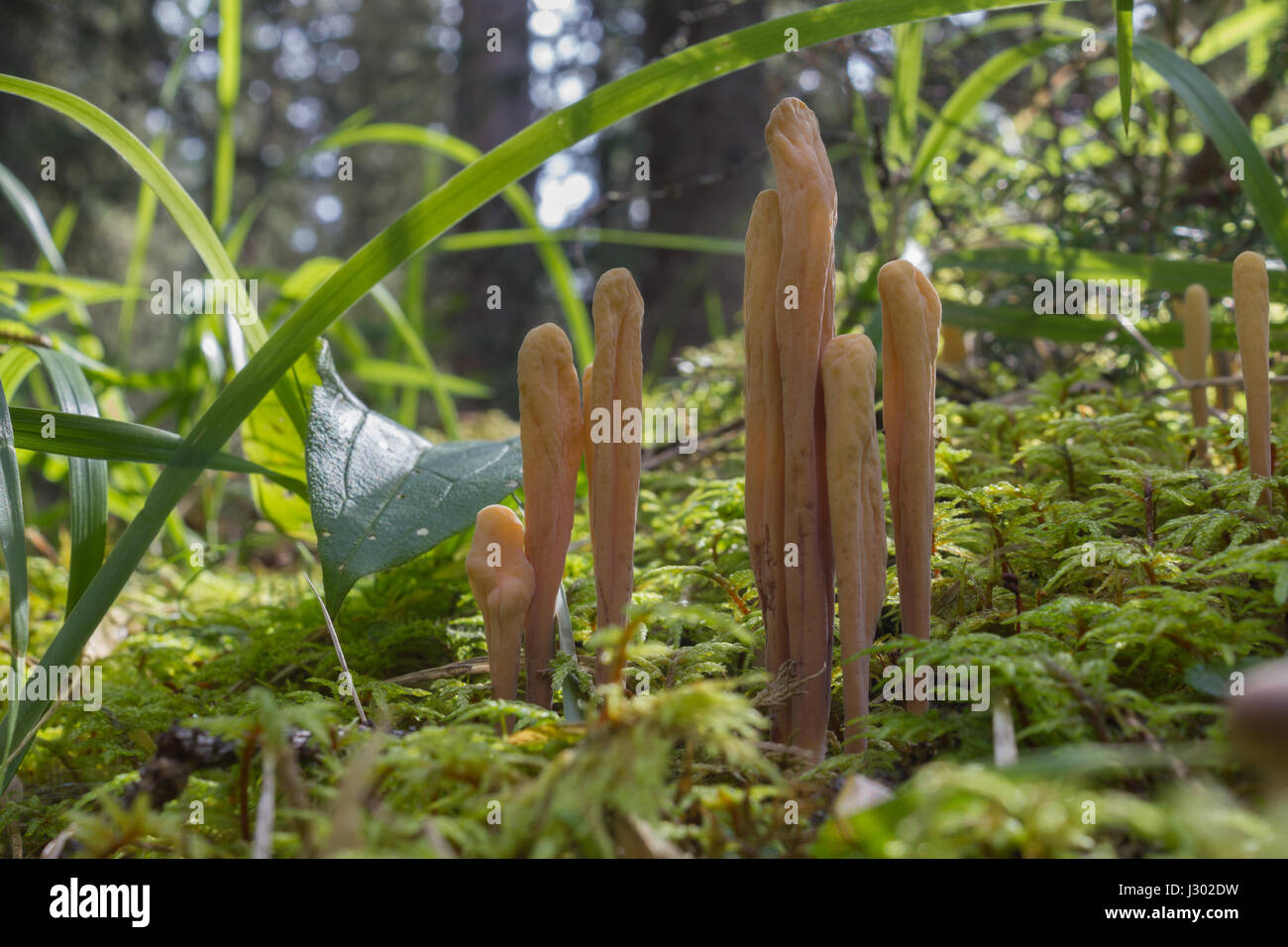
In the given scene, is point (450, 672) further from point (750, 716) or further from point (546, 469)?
point (750, 716)

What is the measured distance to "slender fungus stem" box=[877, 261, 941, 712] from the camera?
1.01m

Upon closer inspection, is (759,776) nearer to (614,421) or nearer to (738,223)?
(614,421)

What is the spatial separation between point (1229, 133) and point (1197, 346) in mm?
358

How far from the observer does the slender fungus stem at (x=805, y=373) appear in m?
1.01

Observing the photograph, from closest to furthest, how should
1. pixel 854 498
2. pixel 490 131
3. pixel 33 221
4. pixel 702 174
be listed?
pixel 854 498 → pixel 33 221 → pixel 702 174 → pixel 490 131

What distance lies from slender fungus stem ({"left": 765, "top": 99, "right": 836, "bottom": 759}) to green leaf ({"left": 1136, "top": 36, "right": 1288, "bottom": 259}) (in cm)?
88

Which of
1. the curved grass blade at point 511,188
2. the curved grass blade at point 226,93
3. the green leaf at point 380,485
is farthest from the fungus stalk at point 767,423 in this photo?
the curved grass blade at point 226,93

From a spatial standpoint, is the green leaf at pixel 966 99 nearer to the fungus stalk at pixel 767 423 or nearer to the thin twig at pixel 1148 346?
the thin twig at pixel 1148 346

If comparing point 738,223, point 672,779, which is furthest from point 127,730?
point 738,223

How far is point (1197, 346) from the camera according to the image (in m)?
1.57

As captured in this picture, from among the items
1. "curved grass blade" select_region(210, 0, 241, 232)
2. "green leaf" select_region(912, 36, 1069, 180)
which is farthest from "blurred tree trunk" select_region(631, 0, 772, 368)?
"green leaf" select_region(912, 36, 1069, 180)

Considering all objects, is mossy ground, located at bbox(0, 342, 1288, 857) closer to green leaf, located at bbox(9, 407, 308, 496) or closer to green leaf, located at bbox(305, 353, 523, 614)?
green leaf, located at bbox(305, 353, 523, 614)

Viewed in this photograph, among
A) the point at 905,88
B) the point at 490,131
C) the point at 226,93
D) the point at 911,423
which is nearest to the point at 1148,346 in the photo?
the point at 905,88
